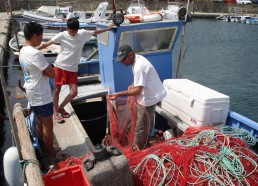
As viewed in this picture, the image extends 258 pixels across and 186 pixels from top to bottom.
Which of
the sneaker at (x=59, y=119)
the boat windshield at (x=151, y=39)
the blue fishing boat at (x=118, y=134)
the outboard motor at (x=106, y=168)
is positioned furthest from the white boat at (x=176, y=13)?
the outboard motor at (x=106, y=168)

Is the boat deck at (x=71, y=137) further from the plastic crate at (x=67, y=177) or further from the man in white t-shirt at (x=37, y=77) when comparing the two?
the plastic crate at (x=67, y=177)

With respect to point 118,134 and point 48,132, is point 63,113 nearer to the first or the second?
point 118,134

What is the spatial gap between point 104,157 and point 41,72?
164cm

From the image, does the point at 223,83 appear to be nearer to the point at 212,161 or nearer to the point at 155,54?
the point at 155,54

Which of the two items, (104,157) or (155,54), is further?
(155,54)

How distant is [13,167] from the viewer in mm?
4438

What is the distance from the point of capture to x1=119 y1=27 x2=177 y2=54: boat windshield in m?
6.21

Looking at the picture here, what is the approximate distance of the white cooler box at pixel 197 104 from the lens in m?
4.65

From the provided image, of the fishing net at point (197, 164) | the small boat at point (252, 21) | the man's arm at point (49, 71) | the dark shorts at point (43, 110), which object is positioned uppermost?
the man's arm at point (49, 71)

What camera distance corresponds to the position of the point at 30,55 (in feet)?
12.2

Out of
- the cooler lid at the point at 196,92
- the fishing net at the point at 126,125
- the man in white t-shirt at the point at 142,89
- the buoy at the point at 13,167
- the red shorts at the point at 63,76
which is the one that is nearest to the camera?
the man in white t-shirt at the point at 142,89

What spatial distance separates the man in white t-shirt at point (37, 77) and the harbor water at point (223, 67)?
3.43 m

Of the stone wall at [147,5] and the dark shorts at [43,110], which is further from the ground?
the stone wall at [147,5]

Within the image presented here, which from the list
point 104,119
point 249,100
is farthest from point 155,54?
point 249,100
